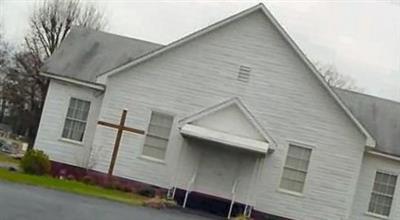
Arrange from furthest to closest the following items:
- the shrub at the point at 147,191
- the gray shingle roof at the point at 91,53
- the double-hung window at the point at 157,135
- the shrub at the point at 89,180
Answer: the gray shingle roof at the point at 91,53 < the double-hung window at the point at 157,135 < the shrub at the point at 89,180 < the shrub at the point at 147,191

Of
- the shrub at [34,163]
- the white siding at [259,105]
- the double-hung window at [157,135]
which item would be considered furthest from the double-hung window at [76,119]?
the shrub at [34,163]

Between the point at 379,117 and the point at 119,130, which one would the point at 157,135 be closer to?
the point at 119,130

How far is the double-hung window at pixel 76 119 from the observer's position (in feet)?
106

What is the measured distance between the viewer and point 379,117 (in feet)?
112

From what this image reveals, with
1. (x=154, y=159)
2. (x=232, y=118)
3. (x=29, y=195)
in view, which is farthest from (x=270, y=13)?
(x=29, y=195)

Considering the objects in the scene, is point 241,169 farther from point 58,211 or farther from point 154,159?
point 58,211

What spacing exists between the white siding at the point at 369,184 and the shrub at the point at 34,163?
1155cm

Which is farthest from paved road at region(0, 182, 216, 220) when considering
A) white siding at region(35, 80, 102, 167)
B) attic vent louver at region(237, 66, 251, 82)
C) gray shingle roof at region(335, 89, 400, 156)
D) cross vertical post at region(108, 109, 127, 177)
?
gray shingle roof at region(335, 89, 400, 156)

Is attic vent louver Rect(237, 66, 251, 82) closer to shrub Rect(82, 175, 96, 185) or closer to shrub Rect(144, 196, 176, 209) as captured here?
shrub Rect(144, 196, 176, 209)

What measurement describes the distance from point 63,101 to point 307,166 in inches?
373

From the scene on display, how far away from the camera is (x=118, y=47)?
35250 mm

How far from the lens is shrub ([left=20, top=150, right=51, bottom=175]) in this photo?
2828 cm

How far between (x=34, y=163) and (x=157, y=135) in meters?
4.85

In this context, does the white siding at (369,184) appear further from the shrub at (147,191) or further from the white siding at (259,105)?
the shrub at (147,191)
